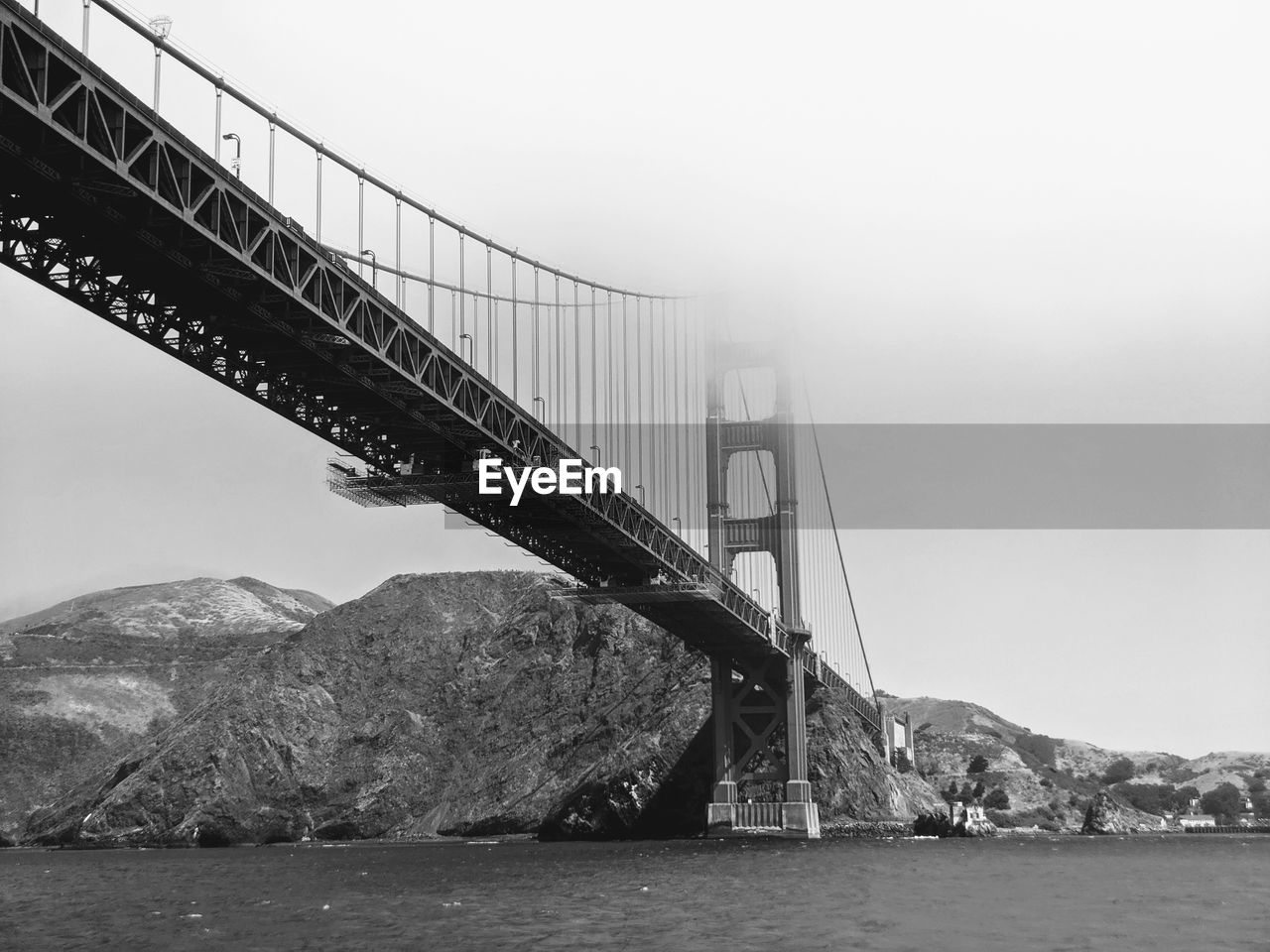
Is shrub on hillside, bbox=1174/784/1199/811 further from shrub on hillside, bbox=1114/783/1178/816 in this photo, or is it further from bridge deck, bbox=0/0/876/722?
bridge deck, bbox=0/0/876/722

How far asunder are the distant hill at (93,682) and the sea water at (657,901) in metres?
63.8

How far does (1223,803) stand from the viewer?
620 feet

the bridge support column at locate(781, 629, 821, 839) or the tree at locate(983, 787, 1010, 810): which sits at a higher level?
the bridge support column at locate(781, 629, 821, 839)

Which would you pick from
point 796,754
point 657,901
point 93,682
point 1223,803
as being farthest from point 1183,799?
point 657,901

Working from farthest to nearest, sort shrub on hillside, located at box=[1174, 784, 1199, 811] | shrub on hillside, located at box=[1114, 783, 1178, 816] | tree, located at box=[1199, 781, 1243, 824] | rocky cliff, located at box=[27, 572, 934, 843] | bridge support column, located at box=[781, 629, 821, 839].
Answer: shrub on hillside, located at box=[1174, 784, 1199, 811]
shrub on hillside, located at box=[1114, 783, 1178, 816]
tree, located at box=[1199, 781, 1243, 824]
rocky cliff, located at box=[27, 572, 934, 843]
bridge support column, located at box=[781, 629, 821, 839]

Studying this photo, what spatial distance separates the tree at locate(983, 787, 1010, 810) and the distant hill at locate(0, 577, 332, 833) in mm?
74597

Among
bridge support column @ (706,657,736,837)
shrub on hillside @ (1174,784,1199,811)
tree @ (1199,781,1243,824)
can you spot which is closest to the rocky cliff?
bridge support column @ (706,657,736,837)

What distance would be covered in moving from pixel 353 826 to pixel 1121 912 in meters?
88.3

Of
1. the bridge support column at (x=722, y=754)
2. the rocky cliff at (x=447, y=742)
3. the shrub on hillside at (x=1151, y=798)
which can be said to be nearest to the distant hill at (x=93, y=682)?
the rocky cliff at (x=447, y=742)

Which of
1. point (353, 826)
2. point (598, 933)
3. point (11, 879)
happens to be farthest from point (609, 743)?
point (598, 933)

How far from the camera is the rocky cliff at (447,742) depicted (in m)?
99.8

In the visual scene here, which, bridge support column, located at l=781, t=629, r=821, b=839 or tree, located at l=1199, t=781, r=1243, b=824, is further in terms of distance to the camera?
tree, located at l=1199, t=781, r=1243, b=824

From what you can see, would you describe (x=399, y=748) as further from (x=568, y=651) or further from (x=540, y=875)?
(x=540, y=875)

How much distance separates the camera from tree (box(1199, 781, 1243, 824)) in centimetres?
18600
